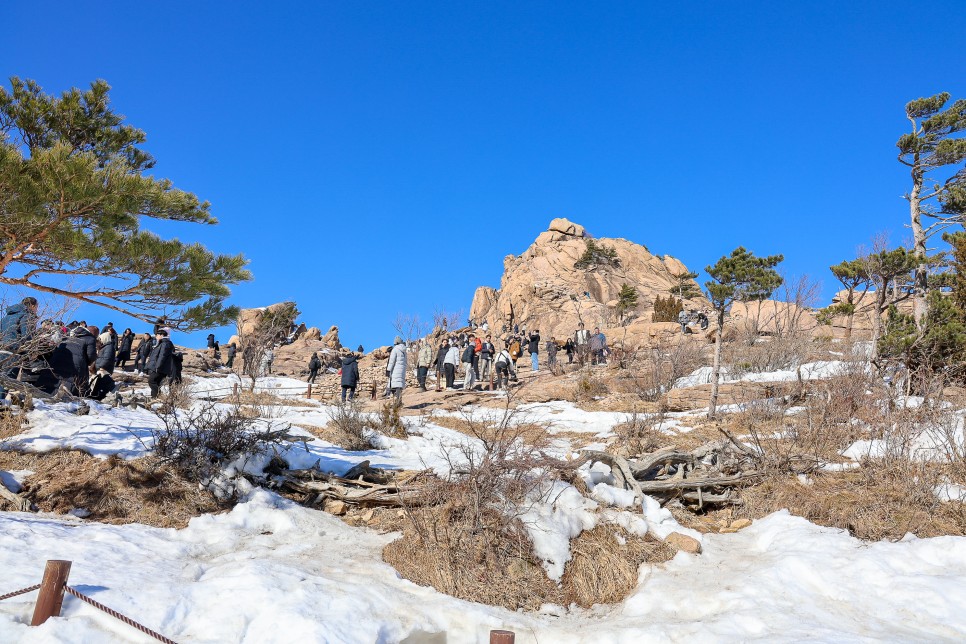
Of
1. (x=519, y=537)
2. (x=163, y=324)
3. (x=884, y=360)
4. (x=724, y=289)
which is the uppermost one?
(x=724, y=289)

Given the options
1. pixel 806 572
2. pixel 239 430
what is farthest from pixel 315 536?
pixel 806 572

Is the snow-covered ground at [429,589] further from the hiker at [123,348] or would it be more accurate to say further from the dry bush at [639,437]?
the hiker at [123,348]

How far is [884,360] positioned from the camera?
37.3 feet

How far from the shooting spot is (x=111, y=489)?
6484mm

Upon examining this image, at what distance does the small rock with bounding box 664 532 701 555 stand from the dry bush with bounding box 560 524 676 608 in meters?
0.08

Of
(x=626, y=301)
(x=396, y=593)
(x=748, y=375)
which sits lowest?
(x=396, y=593)

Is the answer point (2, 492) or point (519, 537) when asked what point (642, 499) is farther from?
point (2, 492)

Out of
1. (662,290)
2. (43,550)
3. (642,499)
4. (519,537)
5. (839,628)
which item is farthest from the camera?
(662,290)

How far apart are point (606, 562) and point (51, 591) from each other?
4.05 meters

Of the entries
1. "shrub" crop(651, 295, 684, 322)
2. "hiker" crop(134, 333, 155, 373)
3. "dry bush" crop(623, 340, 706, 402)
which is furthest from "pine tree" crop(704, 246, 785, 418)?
"shrub" crop(651, 295, 684, 322)

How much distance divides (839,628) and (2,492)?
7274mm

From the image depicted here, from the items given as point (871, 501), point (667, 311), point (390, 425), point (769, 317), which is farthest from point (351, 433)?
point (667, 311)

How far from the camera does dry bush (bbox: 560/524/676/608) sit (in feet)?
17.0

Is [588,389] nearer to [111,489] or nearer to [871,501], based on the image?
[871,501]
